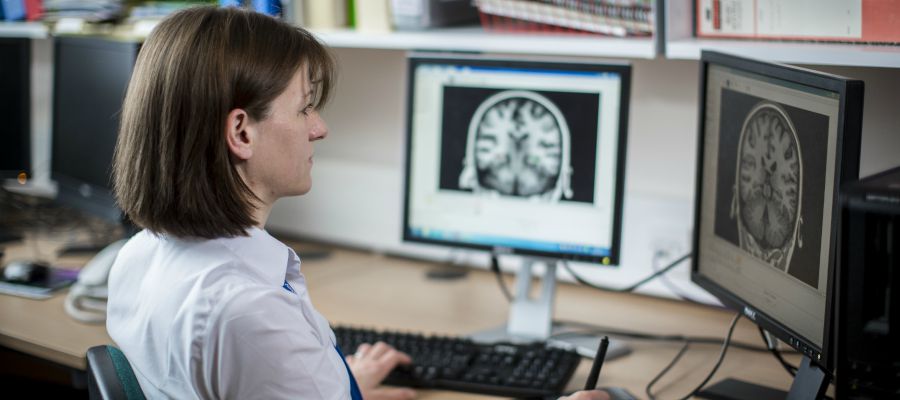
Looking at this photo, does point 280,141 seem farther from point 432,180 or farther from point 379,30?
point 379,30

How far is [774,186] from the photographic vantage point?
131 cm

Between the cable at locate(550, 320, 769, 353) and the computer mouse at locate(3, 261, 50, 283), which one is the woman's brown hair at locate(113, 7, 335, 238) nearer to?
the cable at locate(550, 320, 769, 353)

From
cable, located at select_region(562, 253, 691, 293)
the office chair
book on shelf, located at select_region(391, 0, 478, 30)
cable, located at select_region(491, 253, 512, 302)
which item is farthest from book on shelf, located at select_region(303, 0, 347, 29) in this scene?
the office chair

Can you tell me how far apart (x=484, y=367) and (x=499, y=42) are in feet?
2.10

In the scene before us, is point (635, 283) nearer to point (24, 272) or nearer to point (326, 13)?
point (326, 13)

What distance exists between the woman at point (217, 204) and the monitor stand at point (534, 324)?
56cm

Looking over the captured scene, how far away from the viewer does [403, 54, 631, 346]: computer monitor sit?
5.48ft

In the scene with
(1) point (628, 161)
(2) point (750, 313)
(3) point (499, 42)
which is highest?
(3) point (499, 42)

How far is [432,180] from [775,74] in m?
0.70

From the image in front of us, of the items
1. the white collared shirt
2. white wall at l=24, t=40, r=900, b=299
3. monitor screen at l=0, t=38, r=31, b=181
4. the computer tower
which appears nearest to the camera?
the computer tower

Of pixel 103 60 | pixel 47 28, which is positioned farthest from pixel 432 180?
pixel 47 28

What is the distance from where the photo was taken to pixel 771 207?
4.34 feet

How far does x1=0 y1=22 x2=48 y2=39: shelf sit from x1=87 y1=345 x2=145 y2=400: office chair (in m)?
1.55

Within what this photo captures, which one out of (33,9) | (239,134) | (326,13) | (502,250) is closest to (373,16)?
(326,13)
